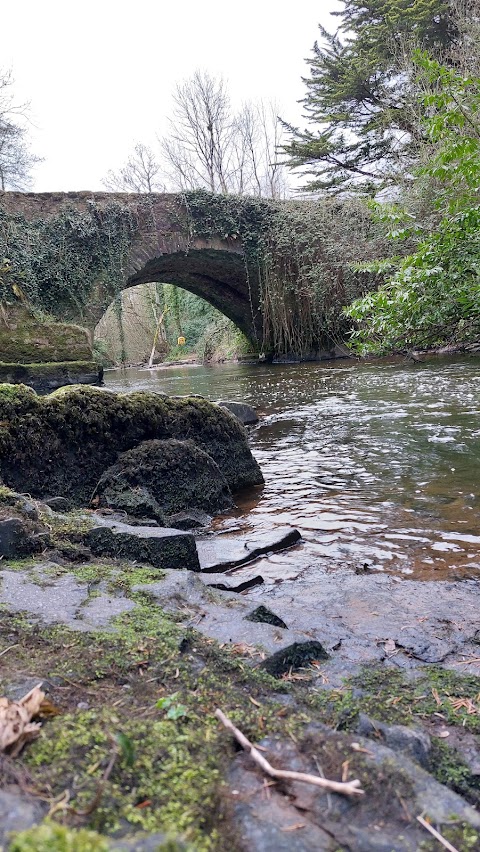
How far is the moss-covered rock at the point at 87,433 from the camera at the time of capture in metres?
3.76

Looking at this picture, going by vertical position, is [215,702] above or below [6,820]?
below

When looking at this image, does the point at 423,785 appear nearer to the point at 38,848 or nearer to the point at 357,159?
the point at 38,848

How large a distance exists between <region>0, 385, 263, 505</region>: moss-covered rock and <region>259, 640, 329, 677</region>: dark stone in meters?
2.55

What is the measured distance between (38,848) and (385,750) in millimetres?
728

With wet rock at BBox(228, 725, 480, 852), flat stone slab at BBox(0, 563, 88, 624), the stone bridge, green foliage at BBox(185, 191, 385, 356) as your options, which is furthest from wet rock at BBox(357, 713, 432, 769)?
green foliage at BBox(185, 191, 385, 356)

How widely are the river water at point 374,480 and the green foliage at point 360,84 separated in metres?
13.8

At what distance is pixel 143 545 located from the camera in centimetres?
282

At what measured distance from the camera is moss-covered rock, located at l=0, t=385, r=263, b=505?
3.76 meters

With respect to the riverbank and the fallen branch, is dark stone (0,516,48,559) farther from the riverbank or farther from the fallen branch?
the fallen branch

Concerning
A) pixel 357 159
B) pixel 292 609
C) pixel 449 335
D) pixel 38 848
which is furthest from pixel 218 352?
pixel 38 848

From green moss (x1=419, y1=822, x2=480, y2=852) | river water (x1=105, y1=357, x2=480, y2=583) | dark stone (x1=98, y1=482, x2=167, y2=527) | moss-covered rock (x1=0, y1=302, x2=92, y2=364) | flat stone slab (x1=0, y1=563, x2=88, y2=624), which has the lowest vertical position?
river water (x1=105, y1=357, x2=480, y2=583)

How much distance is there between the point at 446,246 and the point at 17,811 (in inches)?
204

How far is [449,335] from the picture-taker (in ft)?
21.1

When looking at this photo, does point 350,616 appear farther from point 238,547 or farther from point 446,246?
point 446,246
